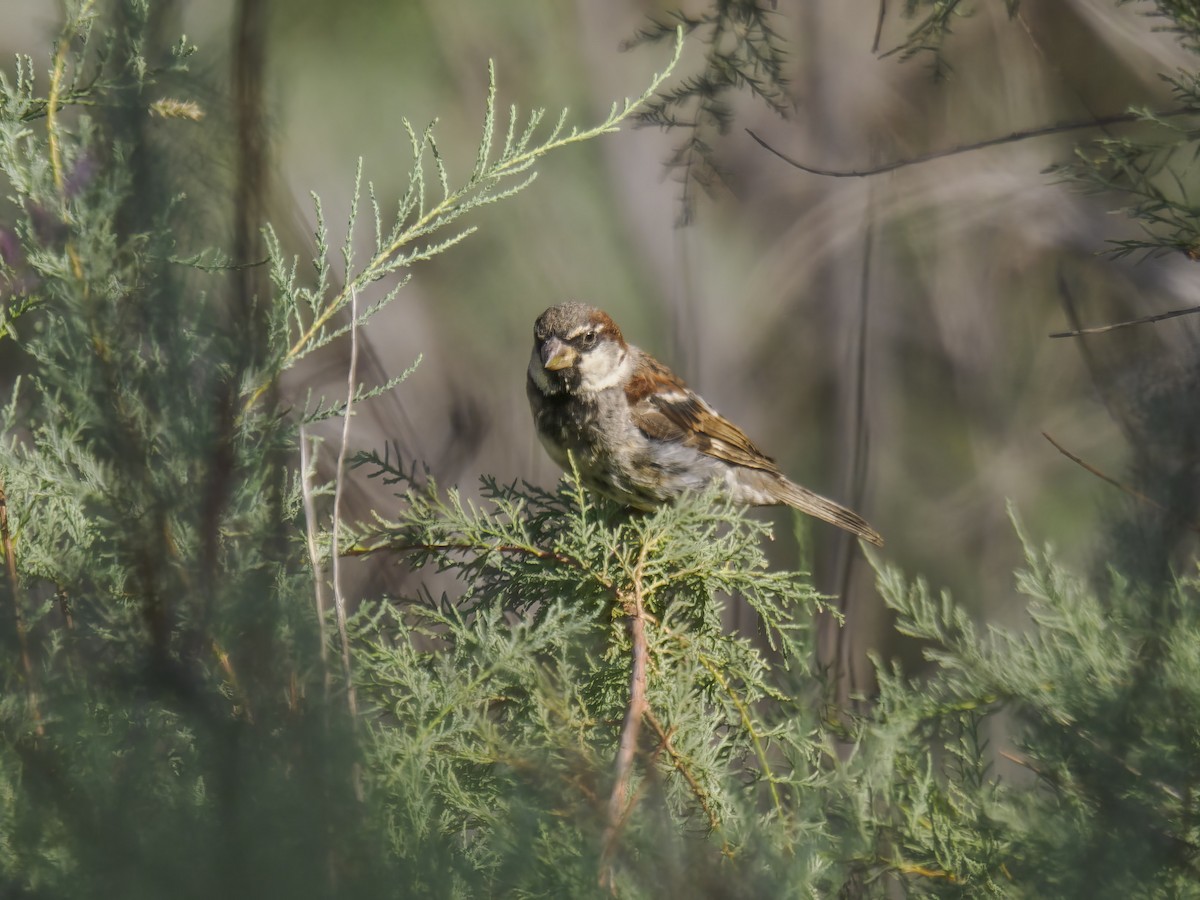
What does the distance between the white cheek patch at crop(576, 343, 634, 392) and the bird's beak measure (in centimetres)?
4

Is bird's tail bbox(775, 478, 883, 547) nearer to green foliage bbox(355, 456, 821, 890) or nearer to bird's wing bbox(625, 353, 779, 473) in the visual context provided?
bird's wing bbox(625, 353, 779, 473)

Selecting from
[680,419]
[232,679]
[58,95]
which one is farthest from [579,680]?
[680,419]

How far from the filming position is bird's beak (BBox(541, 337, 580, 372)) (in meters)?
2.83

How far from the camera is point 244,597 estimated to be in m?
0.77

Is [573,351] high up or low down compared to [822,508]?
up

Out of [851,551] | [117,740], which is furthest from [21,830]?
[851,551]

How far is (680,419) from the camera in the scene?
124 inches

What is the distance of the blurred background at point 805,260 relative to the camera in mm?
5266

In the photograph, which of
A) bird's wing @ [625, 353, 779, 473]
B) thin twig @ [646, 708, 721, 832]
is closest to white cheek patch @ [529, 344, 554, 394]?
bird's wing @ [625, 353, 779, 473]

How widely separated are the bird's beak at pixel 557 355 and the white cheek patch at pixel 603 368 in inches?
1.8

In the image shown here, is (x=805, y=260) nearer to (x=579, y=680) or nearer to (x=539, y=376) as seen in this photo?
(x=539, y=376)

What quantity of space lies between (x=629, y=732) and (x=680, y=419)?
206cm

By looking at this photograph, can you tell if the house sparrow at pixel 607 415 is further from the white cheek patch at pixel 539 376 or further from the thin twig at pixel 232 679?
the thin twig at pixel 232 679

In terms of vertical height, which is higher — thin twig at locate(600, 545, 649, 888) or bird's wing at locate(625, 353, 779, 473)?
thin twig at locate(600, 545, 649, 888)
